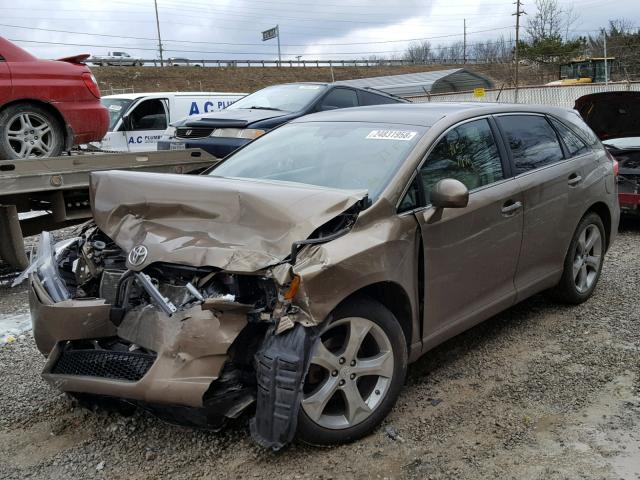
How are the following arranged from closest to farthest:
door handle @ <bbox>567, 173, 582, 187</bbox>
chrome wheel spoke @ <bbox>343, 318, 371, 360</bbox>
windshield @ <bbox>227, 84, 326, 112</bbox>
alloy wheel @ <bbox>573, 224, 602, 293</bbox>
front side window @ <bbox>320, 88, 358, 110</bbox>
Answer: chrome wheel spoke @ <bbox>343, 318, 371, 360</bbox>
door handle @ <bbox>567, 173, 582, 187</bbox>
alloy wheel @ <bbox>573, 224, 602, 293</bbox>
windshield @ <bbox>227, 84, 326, 112</bbox>
front side window @ <bbox>320, 88, 358, 110</bbox>

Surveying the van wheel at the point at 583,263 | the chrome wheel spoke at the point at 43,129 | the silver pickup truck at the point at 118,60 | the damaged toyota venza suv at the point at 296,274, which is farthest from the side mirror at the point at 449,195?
the silver pickup truck at the point at 118,60

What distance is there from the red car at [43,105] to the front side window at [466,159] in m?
4.74

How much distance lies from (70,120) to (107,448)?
4914 millimetres

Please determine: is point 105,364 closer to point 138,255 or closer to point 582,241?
point 138,255

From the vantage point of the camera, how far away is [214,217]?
124 inches

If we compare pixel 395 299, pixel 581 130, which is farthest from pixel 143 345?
pixel 581 130

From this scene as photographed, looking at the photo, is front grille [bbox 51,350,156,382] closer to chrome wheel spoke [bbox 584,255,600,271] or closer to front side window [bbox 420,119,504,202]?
front side window [bbox 420,119,504,202]

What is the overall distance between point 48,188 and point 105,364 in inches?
129

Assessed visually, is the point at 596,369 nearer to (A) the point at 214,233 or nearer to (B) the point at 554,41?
(A) the point at 214,233

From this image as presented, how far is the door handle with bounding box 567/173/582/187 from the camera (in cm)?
472

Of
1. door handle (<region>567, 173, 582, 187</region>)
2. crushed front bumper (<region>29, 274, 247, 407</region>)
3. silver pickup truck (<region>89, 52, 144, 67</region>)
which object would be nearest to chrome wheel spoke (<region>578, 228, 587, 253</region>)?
door handle (<region>567, 173, 582, 187</region>)

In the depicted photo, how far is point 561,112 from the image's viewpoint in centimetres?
512

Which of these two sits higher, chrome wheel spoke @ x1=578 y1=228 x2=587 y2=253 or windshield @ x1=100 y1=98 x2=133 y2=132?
windshield @ x1=100 y1=98 x2=133 y2=132

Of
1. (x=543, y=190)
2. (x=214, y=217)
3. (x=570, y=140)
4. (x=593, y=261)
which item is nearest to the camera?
(x=214, y=217)
